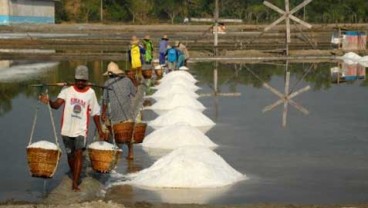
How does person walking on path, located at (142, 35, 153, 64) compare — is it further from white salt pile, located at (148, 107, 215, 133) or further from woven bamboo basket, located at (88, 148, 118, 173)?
woven bamboo basket, located at (88, 148, 118, 173)

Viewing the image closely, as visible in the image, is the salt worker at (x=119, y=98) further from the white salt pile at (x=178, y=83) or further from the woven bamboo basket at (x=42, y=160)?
the white salt pile at (x=178, y=83)

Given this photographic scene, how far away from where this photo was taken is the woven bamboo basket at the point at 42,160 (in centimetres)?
769

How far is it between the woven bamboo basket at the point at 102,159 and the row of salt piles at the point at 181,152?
40cm

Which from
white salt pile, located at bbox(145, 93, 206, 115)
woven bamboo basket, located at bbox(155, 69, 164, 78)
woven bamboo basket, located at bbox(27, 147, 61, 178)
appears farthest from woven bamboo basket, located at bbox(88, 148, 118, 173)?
woven bamboo basket, located at bbox(155, 69, 164, 78)

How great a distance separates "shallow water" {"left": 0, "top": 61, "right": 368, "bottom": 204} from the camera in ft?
26.4

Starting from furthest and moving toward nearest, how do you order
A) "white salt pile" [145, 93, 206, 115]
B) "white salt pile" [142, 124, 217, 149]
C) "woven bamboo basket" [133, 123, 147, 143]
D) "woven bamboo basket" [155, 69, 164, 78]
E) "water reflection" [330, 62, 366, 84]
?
"water reflection" [330, 62, 366, 84] < "woven bamboo basket" [155, 69, 164, 78] < "white salt pile" [145, 93, 206, 115] < "white salt pile" [142, 124, 217, 149] < "woven bamboo basket" [133, 123, 147, 143]

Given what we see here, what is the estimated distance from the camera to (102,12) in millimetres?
73188

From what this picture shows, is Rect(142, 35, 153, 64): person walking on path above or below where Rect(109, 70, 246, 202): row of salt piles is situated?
above

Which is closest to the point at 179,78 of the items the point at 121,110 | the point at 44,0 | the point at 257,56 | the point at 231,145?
the point at 231,145

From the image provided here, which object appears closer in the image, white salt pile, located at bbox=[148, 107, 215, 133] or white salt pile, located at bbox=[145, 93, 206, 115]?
white salt pile, located at bbox=[148, 107, 215, 133]

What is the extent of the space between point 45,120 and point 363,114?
640 cm

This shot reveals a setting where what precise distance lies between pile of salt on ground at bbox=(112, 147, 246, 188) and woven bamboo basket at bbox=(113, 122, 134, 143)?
86 centimetres

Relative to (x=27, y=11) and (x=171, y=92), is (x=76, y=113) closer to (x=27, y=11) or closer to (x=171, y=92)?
(x=171, y=92)

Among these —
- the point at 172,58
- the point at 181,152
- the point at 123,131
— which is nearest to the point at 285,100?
the point at 172,58
